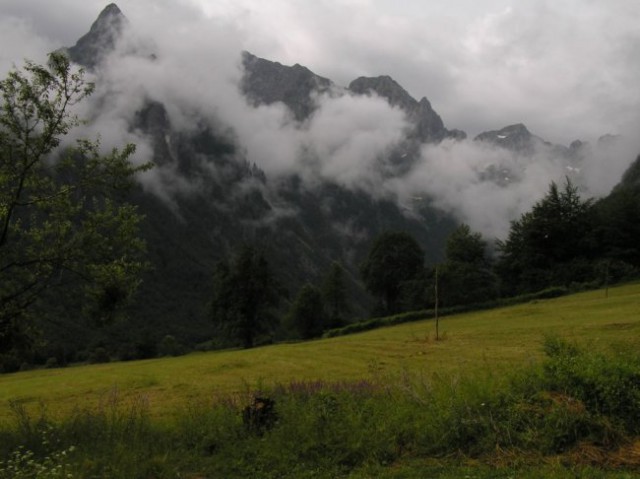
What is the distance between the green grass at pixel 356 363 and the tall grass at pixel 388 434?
3.00 m

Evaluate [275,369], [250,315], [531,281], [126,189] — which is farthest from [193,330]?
[126,189]

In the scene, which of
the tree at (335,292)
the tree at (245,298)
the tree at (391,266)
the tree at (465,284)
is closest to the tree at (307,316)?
the tree at (335,292)

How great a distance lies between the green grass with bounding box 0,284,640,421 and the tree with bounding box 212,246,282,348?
31673mm

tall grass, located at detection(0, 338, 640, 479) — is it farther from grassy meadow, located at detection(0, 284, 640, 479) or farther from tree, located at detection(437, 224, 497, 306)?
tree, located at detection(437, 224, 497, 306)

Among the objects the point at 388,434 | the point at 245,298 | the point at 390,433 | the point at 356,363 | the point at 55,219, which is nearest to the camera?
the point at 388,434

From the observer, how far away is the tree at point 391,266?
92.3 metres

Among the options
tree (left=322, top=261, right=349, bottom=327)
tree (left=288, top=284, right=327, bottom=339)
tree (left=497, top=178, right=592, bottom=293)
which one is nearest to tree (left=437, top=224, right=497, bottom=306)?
tree (left=497, top=178, right=592, bottom=293)

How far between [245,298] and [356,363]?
145 ft

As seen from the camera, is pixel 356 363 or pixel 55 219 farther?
pixel 356 363

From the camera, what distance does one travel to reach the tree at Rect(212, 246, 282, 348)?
74188mm

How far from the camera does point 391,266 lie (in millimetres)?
92875

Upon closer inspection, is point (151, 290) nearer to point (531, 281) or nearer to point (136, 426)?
point (531, 281)

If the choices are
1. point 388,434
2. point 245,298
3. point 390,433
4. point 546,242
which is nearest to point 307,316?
point 245,298

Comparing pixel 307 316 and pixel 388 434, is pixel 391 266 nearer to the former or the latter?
pixel 307 316
